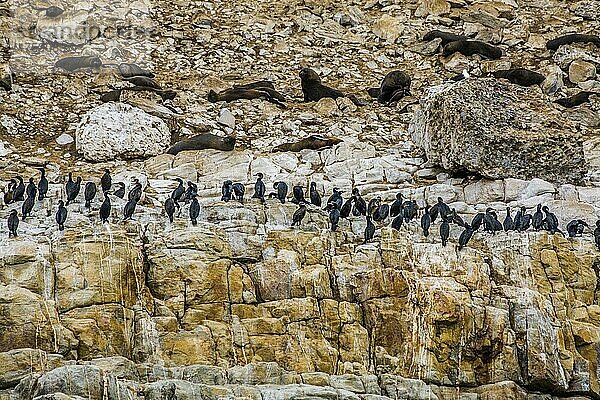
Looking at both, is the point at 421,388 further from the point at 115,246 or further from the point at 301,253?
the point at 115,246

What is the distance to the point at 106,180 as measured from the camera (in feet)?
52.3

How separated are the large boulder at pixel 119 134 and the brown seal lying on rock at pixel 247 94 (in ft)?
10.3

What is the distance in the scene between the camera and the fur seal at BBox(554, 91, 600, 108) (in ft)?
78.8

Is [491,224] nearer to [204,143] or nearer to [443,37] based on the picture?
[204,143]

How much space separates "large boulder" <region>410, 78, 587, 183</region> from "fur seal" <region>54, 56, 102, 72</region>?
10561 millimetres

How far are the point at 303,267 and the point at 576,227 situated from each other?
4.87 meters

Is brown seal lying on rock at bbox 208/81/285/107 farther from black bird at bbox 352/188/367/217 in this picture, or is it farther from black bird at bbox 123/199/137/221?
black bird at bbox 123/199/137/221

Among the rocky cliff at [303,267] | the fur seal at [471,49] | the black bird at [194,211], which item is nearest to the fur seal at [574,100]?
the rocky cliff at [303,267]

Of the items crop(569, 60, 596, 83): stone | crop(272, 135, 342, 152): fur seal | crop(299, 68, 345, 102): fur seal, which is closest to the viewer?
crop(272, 135, 342, 152): fur seal

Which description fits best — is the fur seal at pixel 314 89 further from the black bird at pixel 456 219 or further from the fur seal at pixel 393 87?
the black bird at pixel 456 219

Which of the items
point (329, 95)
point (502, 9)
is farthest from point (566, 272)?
point (502, 9)

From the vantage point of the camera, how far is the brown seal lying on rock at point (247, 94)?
23969mm

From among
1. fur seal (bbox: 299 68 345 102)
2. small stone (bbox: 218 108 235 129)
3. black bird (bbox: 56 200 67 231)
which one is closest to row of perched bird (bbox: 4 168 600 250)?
black bird (bbox: 56 200 67 231)

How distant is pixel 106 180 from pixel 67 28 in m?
12.9
